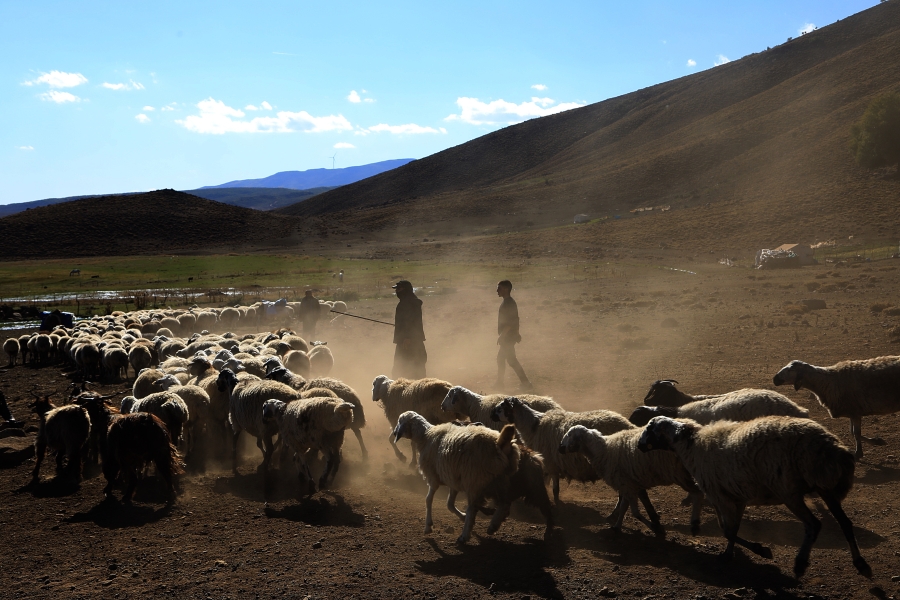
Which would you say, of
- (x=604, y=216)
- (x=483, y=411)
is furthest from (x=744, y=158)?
(x=483, y=411)

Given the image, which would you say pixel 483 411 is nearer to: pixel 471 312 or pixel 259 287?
pixel 471 312

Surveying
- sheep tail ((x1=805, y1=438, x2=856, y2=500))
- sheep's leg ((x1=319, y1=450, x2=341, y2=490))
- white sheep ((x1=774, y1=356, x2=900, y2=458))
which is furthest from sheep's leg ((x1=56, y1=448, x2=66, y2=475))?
white sheep ((x1=774, y1=356, x2=900, y2=458))

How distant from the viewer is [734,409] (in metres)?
8.41

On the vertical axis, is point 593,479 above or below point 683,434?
below

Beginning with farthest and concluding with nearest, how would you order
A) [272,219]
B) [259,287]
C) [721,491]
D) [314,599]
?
[272,219]
[259,287]
[721,491]
[314,599]

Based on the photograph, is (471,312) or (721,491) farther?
(471,312)

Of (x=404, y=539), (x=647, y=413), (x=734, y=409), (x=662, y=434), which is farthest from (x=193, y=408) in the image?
(x=734, y=409)

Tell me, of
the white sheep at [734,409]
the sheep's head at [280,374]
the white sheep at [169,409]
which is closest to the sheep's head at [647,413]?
the white sheep at [734,409]

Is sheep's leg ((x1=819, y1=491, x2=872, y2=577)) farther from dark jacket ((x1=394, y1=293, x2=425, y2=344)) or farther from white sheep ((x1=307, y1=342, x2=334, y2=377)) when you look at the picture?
white sheep ((x1=307, y1=342, x2=334, y2=377))

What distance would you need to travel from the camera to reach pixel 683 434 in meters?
6.94

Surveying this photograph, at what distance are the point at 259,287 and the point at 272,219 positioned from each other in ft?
230

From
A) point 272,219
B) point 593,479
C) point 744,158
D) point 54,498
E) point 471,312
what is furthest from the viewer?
point 272,219

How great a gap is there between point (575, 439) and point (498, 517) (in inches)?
50.7

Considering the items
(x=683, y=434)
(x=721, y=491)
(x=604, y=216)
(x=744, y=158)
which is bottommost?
(x=721, y=491)
